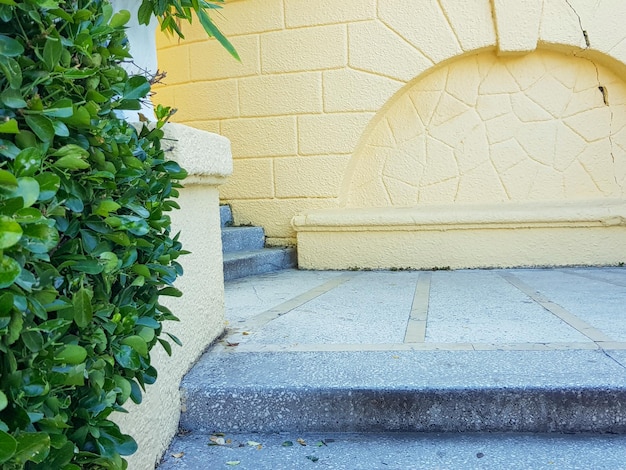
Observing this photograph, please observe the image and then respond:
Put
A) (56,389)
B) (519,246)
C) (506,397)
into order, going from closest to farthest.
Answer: (56,389), (506,397), (519,246)

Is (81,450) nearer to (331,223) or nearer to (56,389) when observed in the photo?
(56,389)

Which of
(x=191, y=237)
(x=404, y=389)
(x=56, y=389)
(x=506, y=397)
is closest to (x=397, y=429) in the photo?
(x=404, y=389)

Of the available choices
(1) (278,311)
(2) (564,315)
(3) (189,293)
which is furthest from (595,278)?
(3) (189,293)

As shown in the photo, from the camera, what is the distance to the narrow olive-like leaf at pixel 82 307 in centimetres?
65

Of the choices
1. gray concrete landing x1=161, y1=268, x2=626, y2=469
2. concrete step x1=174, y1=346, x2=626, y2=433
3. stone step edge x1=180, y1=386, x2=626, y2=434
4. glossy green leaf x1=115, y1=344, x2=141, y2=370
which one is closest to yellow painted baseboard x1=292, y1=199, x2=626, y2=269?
gray concrete landing x1=161, y1=268, x2=626, y2=469

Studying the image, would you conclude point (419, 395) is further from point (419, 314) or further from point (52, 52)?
point (52, 52)

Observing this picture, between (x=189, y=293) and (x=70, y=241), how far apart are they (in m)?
0.77

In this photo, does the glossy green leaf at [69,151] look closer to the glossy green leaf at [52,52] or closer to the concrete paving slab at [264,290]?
→ the glossy green leaf at [52,52]

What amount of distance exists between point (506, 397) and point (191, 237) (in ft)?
3.20

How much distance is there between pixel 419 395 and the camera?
125cm

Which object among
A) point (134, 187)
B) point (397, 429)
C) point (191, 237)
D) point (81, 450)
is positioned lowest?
point (397, 429)

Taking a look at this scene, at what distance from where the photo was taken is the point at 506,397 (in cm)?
124

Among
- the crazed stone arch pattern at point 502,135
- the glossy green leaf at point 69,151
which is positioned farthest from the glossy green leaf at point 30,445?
the crazed stone arch pattern at point 502,135

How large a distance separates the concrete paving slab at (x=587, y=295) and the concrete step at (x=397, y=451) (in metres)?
0.55
